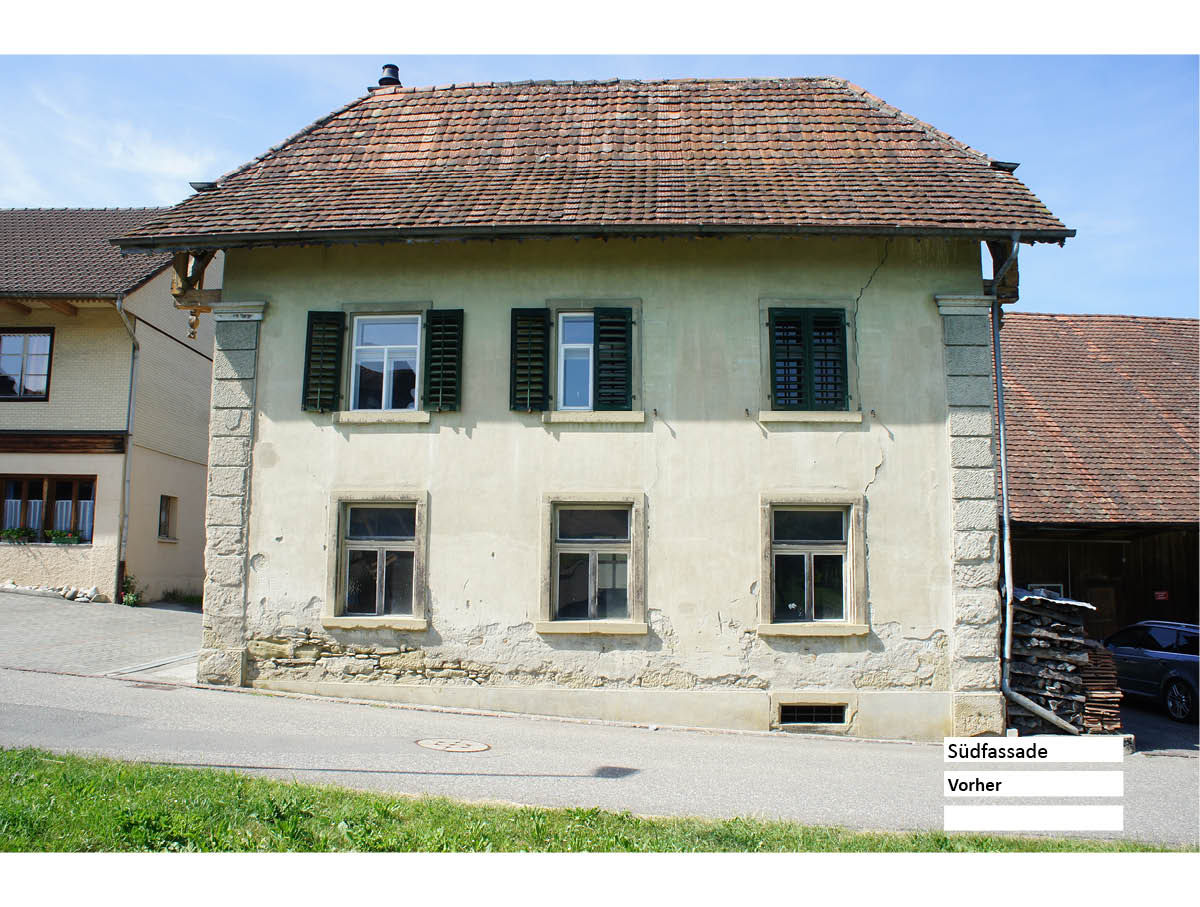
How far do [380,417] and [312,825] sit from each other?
712cm

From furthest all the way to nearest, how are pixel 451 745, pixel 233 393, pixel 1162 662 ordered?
pixel 1162 662
pixel 233 393
pixel 451 745

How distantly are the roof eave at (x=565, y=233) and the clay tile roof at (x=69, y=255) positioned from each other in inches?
382

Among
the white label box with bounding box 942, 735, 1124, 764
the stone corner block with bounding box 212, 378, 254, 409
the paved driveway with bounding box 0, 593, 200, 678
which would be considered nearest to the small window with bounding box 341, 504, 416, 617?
the stone corner block with bounding box 212, 378, 254, 409

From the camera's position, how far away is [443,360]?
1233 centimetres

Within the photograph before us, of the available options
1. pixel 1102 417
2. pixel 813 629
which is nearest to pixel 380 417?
pixel 813 629

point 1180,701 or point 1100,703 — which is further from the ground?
point 1100,703

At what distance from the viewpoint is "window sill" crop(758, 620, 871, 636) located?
11609 millimetres

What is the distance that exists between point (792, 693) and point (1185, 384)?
13.6 metres

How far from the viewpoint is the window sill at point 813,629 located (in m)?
11.6

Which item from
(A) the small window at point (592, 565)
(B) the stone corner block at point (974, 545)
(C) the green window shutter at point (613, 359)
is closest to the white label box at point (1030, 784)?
(B) the stone corner block at point (974, 545)

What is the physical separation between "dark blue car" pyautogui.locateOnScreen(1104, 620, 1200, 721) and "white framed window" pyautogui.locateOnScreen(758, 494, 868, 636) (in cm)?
670

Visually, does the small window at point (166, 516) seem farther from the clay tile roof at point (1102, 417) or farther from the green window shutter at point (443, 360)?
the clay tile roof at point (1102, 417)

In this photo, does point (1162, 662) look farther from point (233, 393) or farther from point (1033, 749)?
point (233, 393)

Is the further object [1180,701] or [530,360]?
[1180,701]
